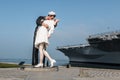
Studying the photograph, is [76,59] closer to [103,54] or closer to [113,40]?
[103,54]

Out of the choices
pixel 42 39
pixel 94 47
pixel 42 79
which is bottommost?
pixel 42 79

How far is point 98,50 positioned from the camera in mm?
74500

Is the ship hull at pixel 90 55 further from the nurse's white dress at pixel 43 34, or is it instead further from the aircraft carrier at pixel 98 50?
the nurse's white dress at pixel 43 34

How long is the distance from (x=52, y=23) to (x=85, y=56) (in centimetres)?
7325

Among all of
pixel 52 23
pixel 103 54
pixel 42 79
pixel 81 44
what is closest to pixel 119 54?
pixel 103 54

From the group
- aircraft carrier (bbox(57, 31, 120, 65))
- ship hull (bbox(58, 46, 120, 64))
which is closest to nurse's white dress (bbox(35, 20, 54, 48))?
aircraft carrier (bbox(57, 31, 120, 65))

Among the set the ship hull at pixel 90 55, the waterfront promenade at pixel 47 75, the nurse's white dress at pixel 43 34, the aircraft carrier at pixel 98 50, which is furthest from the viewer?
the ship hull at pixel 90 55

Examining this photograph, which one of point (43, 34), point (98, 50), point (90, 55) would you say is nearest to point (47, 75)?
point (43, 34)

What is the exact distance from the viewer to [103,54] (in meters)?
74.2

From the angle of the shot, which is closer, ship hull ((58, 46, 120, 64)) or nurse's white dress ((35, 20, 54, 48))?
nurse's white dress ((35, 20, 54, 48))

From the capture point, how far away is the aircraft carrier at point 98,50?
63.0 metres

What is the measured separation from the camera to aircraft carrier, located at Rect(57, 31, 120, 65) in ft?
207

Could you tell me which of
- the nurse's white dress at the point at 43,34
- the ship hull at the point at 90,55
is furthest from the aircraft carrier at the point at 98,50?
the nurse's white dress at the point at 43,34

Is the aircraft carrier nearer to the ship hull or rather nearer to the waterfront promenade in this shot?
the ship hull
